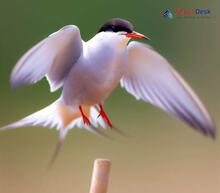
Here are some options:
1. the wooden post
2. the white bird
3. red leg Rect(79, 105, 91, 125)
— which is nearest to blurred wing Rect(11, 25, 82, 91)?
the white bird

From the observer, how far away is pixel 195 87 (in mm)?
1157

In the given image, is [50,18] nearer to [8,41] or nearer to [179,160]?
[8,41]

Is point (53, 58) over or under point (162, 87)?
over

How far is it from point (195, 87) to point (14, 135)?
2.00 feet

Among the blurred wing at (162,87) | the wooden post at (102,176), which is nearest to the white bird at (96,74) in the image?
the blurred wing at (162,87)

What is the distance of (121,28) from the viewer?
3.85ft

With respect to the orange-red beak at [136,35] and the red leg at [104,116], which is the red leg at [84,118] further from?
the orange-red beak at [136,35]

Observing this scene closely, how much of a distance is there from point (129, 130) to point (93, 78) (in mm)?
203

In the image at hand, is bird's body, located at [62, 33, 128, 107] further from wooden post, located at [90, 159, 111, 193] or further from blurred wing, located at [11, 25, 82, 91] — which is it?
wooden post, located at [90, 159, 111, 193]

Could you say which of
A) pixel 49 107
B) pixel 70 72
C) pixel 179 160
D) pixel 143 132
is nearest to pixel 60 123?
pixel 49 107

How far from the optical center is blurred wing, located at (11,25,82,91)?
1.16m

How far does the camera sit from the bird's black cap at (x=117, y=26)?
3.84 feet

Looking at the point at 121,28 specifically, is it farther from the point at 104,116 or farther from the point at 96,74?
the point at 104,116

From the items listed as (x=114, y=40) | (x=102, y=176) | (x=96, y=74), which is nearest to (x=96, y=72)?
(x=96, y=74)
